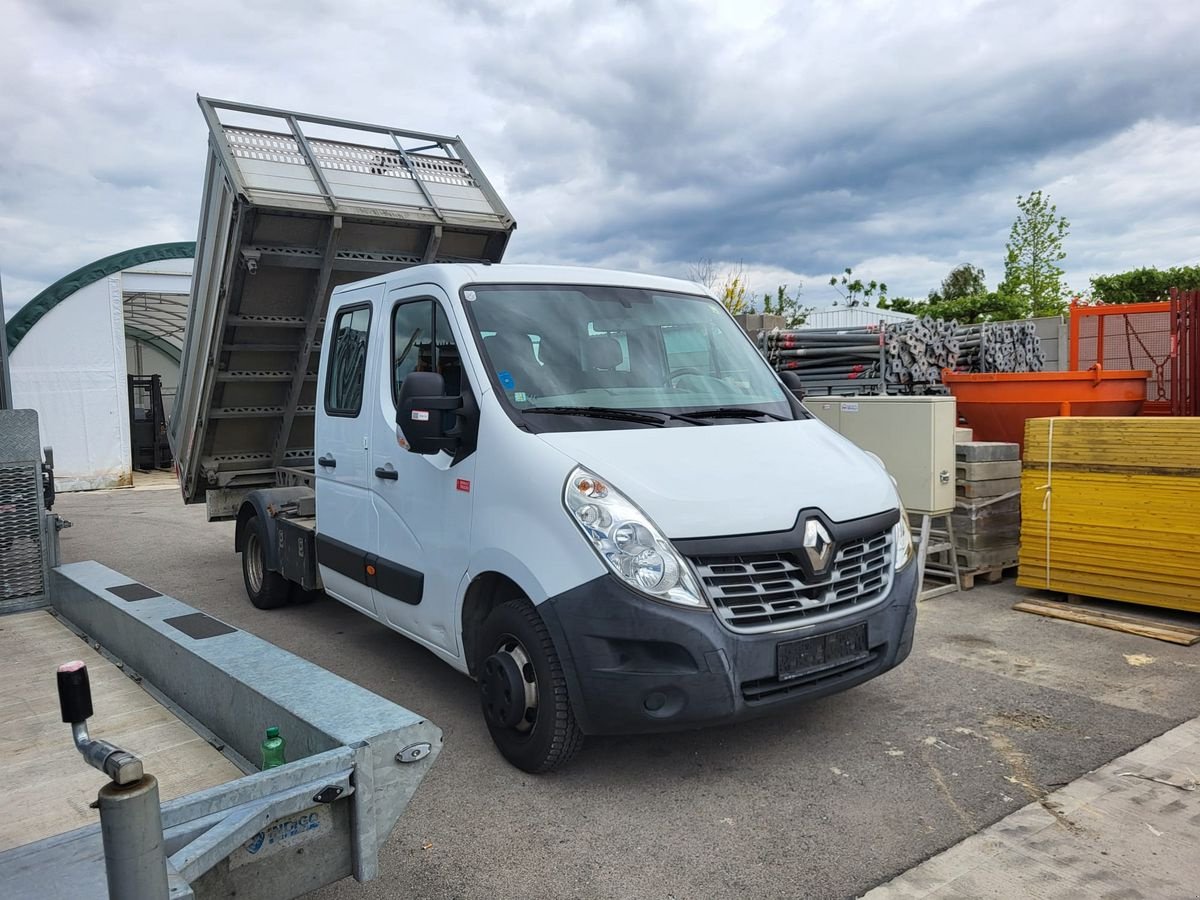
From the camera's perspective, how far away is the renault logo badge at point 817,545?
142 inches

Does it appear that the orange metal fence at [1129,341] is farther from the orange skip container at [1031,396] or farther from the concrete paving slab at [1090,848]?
the concrete paving slab at [1090,848]

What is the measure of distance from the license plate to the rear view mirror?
68.4 inches

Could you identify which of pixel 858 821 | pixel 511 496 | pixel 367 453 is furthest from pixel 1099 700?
pixel 367 453

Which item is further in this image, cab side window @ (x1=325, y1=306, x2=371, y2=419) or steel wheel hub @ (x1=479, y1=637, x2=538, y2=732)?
cab side window @ (x1=325, y1=306, x2=371, y2=419)

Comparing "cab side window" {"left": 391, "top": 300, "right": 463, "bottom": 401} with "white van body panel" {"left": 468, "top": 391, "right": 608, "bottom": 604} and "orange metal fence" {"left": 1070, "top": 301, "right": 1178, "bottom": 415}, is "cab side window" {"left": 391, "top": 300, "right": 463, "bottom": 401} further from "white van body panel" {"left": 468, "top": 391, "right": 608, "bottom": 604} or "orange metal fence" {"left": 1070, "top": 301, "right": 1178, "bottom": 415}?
"orange metal fence" {"left": 1070, "top": 301, "right": 1178, "bottom": 415}

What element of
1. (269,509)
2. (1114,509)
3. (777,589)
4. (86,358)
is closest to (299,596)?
(269,509)

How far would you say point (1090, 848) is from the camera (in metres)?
3.24

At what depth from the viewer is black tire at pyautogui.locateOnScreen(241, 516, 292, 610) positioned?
6776mm

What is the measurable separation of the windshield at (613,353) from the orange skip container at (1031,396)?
476 cm

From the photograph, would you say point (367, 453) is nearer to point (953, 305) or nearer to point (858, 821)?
point (858, 821)

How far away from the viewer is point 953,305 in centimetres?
3756

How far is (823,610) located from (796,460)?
0.68m

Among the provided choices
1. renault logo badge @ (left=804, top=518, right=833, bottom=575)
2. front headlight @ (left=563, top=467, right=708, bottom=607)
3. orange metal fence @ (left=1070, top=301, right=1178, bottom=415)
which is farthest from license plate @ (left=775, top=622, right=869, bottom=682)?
orange metal fence @ (left=1070, top=301, right=1178, bottom=415)

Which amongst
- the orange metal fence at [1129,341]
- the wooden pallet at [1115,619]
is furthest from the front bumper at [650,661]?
the orange metal fence at [1129,341]
